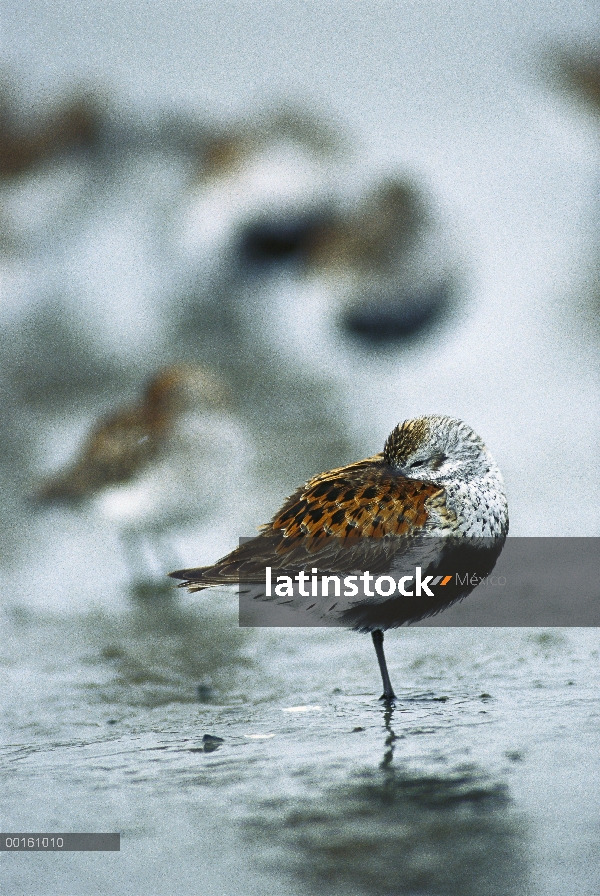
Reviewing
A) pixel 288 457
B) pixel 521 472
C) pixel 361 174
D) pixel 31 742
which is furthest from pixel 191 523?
pixel 361 174

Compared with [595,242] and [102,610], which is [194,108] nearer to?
[595,242]

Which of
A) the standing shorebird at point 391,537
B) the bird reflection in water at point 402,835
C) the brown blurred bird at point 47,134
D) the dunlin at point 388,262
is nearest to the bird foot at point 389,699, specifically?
the standing shorebird at point 391,537

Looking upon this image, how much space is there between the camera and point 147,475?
241 inches

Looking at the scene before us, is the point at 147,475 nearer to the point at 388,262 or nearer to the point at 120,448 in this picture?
the point at 120,448

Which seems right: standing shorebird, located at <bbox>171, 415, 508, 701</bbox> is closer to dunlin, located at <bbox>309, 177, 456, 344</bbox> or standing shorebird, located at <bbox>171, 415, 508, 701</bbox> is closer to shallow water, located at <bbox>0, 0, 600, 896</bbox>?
shallow water, located at <bbox>0, 0, 600, 896</bbox>

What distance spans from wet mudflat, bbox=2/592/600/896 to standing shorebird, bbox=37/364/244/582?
0.70 metres

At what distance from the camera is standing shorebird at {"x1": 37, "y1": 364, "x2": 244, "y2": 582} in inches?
235

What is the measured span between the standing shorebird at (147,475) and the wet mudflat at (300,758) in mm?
Result: 699

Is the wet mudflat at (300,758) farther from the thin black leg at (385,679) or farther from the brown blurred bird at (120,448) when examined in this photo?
the brown blurred bird at (120,448)

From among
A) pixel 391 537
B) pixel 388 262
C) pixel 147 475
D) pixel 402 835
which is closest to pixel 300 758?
pixel 402 835

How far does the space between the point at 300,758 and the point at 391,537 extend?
1341 mm

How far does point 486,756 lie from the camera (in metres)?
3.10

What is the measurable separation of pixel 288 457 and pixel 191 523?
77 cm

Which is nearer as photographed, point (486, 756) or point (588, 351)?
point (486, 756)
